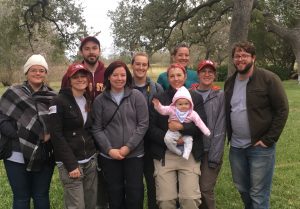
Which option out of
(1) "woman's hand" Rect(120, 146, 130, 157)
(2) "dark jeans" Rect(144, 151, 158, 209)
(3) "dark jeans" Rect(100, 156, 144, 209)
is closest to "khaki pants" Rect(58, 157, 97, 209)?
(3) "dark jeans" Rect(100, 156, 144, 209)

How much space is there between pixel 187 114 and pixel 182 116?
0.23 feet

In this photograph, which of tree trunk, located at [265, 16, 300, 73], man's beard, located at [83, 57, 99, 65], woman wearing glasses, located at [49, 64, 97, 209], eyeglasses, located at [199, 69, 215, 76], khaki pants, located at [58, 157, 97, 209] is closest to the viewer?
woman wearing glasses, located at [49, 64, 97, 209]

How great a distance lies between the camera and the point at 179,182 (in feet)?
15.3

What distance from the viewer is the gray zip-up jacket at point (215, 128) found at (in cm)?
469

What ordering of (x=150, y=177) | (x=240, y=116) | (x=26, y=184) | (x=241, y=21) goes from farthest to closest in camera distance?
(x=241, y=21) < (x=150, y=177) < (x=240, y=116) < (x=26, y=184)

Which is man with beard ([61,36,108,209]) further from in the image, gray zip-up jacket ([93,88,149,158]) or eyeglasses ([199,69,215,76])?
eyeglasses ([199,69,215,76])

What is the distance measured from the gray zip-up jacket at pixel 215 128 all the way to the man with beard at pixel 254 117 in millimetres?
103

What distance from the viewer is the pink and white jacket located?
446cm

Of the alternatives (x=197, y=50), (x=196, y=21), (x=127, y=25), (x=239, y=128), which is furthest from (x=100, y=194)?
(x=197, y=50)

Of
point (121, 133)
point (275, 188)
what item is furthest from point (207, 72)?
point (275, 188)

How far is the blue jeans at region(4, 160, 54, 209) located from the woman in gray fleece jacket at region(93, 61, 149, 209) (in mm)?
705

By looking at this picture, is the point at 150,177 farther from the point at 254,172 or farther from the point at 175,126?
the point at 254,172

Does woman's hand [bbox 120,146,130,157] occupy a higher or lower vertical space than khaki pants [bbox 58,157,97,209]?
higher

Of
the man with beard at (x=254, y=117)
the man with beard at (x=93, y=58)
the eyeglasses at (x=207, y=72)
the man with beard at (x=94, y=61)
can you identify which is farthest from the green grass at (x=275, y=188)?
the eyeglasses at (x=207, y=72)
